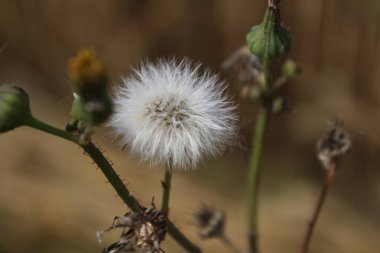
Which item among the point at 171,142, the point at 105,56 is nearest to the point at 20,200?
the point at 105,56

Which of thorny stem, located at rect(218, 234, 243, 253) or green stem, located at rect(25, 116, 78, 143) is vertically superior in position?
green stem, located at rect(25, 116, 78, 143)

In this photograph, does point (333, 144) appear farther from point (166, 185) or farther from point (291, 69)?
point (166, 185)

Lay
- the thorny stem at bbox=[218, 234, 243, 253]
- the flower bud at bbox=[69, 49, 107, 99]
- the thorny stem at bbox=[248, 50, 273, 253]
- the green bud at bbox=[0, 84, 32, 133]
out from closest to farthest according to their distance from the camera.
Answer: the flower bud at bbox=[69, 49, 107, 99] < the green bud at bbox=[0, 84, 32, 133] < the thorny stem at bbox=[248, 50, 273, 253] < the thorny stem at bbox=[218, 234, 243, 253]

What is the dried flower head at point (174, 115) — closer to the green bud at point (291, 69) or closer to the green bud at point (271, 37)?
the green bud at point (271, 37)

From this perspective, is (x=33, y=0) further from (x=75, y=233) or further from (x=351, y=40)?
(x=351, y=40)

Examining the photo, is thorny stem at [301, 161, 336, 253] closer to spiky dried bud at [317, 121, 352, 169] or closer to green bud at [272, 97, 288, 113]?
spiky dried bud at [317, 121, 352, 169]

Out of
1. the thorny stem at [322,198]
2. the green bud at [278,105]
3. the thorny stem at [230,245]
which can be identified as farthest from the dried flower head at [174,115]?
the thorny stem at [230,245]

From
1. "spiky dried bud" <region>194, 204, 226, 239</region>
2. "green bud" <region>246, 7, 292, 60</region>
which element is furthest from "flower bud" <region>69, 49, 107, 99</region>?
"spiky dried bud" <region>194, 204, 226, 239</region>

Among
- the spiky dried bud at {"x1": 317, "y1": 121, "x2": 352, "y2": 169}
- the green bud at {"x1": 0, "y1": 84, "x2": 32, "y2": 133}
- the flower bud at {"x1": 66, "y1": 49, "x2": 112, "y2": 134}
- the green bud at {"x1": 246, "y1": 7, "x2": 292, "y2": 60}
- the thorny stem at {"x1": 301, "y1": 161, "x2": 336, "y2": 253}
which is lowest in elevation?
the thorny stem at {"x1": 301, "y1": 161, "x2": 336, "y2": 253}
